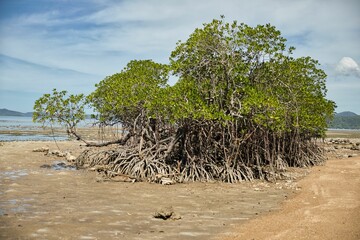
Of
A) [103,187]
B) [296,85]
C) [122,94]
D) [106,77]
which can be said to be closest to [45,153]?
[106,77]

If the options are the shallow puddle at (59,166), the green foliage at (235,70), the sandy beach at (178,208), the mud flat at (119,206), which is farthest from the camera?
the shallow puddle at (59,166)

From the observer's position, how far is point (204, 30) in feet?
46.6

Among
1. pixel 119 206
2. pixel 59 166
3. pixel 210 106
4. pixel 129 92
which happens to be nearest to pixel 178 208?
pixel 119 206

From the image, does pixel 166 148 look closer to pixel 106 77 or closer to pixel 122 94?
pixel 122 94

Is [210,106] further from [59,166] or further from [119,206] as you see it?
[59,166]

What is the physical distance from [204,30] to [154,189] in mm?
6781

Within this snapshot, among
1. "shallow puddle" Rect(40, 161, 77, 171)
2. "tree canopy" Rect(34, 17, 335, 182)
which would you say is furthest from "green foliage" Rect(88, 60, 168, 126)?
"shallow puddle" Rect(40, 161, 77, 171)

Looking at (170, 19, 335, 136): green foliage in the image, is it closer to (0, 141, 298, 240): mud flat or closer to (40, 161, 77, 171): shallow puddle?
(0, 141, 298, 240): mud flat

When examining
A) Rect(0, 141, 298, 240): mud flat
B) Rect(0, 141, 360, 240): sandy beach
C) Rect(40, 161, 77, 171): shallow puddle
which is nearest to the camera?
Rect(0, 141, 360, 240): sandy beach

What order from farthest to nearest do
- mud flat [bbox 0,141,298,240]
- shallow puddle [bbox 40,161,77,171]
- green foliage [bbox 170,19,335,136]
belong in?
shallow puddle [bbox 40,161,77,171], green foliage [bbox 170,19,335,136], mud flat [bbox 0,141,298,240]

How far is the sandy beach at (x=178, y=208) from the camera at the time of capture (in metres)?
7.14

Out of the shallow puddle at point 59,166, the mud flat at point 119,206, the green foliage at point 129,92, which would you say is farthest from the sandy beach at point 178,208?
the green foliage at point 129,92

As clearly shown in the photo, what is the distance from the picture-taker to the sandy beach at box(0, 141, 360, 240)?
7.14 metres

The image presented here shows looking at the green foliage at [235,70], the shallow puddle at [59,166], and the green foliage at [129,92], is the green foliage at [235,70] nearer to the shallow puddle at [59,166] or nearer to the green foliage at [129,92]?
the green foliage at [129,92]
